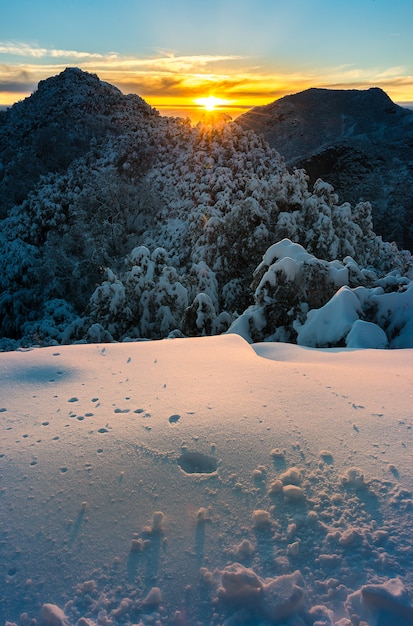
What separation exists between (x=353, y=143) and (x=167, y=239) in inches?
1115

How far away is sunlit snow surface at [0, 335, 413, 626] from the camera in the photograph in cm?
218

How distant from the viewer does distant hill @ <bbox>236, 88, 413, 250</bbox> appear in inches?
1365

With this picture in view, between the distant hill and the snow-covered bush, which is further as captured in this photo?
the distant hill

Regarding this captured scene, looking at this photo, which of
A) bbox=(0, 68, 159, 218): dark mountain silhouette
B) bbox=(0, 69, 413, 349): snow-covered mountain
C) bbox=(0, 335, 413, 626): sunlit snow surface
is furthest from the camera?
bbox=(0, 68, 159, 218): dark mountain silhouette

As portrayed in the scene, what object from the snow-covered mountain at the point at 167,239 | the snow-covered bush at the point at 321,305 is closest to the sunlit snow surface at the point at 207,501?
the snow-covered bush at the point at 321,305

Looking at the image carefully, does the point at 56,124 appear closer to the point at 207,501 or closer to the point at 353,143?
the point at 353,143

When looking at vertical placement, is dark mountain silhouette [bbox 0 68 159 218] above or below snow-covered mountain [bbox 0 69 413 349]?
above

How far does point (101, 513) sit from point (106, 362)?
2712 millimetres

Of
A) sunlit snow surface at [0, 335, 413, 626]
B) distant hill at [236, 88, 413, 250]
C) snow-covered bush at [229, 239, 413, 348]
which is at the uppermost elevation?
distant hill at [236, 88, 413, 250]

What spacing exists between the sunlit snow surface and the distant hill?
30.2m

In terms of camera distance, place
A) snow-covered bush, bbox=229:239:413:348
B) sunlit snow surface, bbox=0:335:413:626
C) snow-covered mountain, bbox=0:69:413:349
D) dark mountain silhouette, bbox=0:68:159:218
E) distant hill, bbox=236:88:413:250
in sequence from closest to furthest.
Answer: sunlit snow surface, bbox=0:335:413:626, snow-covered bush, bbox=229:239:413:348, snow-covered mountain, bbox=0:69:413:349, dark mountain silhouette, bbox=0:68:159:218, distant hill, bbox=236:88:413:250

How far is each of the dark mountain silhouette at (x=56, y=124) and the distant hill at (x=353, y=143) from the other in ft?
54.8

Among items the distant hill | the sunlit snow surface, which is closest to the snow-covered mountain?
the sunlit snow surface

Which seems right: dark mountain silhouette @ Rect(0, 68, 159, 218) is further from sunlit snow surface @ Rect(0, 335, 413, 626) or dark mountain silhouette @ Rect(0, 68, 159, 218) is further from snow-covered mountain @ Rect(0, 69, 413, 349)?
sunlit snow surface @ Rect(0, 335, 413, 626)
